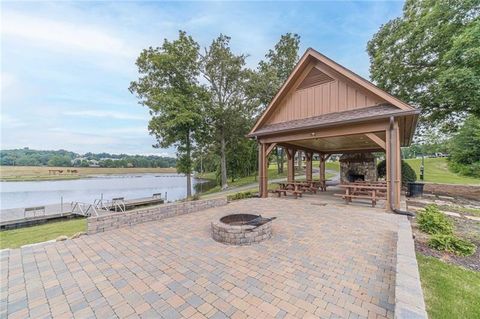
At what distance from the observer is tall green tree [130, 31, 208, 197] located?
16.0 meters

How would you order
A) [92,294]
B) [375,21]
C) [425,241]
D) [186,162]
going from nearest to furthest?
1. [92,294]
2. [425,241]
3. [375,21]
4. [186,162]

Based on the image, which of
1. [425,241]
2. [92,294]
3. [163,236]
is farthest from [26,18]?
[425,241]

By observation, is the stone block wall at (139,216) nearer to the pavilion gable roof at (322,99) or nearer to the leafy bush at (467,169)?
the pavilion gable roof at (322,99)

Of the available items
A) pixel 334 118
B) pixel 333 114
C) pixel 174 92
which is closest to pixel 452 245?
pixel 334 118

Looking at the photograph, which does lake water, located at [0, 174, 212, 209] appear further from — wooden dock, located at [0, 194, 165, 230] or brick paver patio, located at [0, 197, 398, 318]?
brick paver patio, located at [0, 197, 398, 318]

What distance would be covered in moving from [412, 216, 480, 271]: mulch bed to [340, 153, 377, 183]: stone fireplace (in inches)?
274

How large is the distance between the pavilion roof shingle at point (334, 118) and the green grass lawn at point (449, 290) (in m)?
4.85

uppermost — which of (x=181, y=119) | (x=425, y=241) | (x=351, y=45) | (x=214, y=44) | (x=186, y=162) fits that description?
(x=214, y=44)

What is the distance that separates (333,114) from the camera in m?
8.52

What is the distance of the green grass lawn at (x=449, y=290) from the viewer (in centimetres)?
241

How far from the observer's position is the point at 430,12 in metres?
10.1

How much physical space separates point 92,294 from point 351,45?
62.7 feet

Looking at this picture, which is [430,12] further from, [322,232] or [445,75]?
[322,232]

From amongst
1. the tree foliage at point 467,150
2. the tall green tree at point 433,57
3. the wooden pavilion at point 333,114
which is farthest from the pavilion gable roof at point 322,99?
the tree foliage at point 467,150
